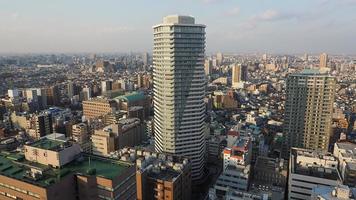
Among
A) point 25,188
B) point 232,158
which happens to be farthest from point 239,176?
point 25,188

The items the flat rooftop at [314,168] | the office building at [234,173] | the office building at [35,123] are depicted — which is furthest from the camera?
the office building at [35,123]

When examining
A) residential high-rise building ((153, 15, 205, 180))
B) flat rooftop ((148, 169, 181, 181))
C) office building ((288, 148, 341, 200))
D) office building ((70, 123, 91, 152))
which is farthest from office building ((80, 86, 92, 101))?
office building ((288, 148, 341, 200))

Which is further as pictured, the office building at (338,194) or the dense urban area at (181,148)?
the office building at (338,194)

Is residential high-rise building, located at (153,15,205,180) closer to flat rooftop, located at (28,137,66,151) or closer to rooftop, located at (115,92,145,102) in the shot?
flat rooftop, located at (28,137,66,151)

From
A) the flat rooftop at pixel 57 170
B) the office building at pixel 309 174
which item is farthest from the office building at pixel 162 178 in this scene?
the office building at pixel 309 174

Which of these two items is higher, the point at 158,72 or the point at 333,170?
the point at 158,72

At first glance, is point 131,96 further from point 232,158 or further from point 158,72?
point 232,158

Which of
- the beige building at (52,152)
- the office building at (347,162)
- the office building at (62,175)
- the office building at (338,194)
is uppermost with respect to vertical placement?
the beige building at (52,152)

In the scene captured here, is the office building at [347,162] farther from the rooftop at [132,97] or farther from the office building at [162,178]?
the rooftop at [132,97]
